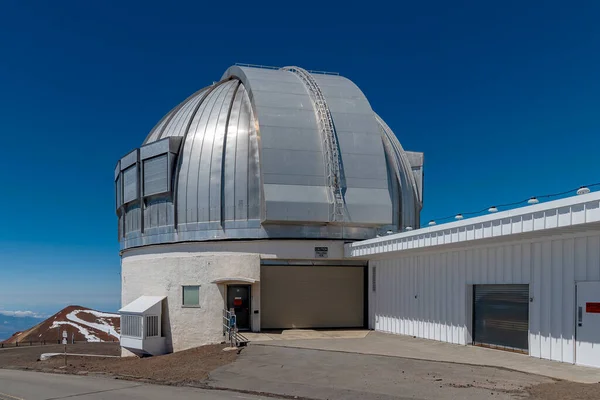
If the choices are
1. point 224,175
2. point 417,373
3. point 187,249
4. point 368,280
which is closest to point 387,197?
point 368,280

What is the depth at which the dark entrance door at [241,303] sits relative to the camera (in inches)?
875

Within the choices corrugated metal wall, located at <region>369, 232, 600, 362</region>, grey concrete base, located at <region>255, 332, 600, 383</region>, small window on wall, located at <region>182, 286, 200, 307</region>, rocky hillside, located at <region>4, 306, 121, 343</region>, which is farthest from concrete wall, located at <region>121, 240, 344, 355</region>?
rocky hillside, located at <region>4, 306, 121, 343</region>

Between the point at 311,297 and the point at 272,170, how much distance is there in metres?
6.02

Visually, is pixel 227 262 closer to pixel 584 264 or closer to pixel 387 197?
pixel 387 197

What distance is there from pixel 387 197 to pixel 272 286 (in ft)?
20.8

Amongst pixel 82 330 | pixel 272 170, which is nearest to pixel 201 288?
pixel 272 170

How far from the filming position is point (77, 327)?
4228cm

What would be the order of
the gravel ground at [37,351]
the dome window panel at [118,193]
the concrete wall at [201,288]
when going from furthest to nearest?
the dome window panel at [118,193], the gravel ground at [37,351], the concrete wall at [201,288]

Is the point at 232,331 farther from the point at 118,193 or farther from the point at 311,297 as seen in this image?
the point at 118,193

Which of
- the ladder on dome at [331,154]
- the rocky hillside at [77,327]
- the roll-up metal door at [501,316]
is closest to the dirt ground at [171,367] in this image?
the ladder on dome at [331,154]

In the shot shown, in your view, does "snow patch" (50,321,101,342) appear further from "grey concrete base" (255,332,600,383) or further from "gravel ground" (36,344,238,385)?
"grey concrete base" (255,332,600,383)

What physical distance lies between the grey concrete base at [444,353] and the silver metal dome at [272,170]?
4973 millimetres

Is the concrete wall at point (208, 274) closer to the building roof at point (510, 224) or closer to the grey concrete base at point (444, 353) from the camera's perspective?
the grey concrete base at point (444, 353)

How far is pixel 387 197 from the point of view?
22969 millimetres
